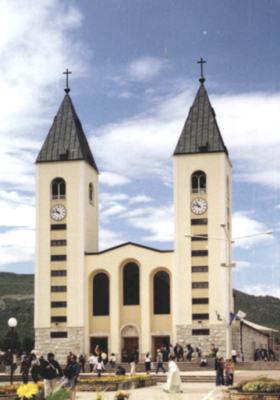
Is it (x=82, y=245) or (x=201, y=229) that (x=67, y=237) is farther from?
(x=201, y=229)

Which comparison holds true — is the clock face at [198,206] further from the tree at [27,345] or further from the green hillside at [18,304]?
the green hillside at [18,304]

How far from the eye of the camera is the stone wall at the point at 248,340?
55.0 meters

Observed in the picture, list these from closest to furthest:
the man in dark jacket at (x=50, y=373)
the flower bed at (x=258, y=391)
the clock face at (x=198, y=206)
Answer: the man in dark jacket at (x=50, y=373) → the flower bed at (x=258, y=391) → the clock face at (x=198, y=206)

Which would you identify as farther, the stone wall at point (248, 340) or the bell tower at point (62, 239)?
the bell tower at point (62, 239)

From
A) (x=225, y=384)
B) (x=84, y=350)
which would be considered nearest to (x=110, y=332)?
(x=84, y=350)

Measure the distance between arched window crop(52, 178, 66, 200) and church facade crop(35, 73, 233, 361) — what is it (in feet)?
0.26

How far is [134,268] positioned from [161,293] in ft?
9.49

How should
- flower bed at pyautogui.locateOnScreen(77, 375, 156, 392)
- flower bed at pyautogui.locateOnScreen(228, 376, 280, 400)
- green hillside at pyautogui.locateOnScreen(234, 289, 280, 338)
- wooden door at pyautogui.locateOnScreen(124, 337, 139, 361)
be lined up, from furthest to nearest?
green hillside at pyautogui.locateOnScreen(234, 289, 280, 338), wooden door at pyautogui.locateOnScreen(124, 337, 139, 361), flower bed at pyautogui.locateOnScreen(77, 375, 156, 392), flower bed at pyautogui.locateOnScreen(228, 376, 280, 400)

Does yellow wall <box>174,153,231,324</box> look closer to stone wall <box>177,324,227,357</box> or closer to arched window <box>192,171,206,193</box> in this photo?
arched window <box>192,171,206,193</box>

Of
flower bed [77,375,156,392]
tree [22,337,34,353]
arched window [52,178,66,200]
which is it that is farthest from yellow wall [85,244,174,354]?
flower bed [77,375,156,392]

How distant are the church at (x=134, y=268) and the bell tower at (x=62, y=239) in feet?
0.25

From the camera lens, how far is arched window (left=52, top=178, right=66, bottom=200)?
5719cm

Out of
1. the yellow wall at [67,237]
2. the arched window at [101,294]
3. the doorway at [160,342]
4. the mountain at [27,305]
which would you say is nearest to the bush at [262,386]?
the doorway at [160,342]

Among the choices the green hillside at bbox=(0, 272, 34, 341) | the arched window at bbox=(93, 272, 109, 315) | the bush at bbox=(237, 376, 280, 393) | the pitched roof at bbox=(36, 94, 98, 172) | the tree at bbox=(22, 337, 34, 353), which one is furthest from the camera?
the green hillside at bbox=(0, 272, 34, 341)
